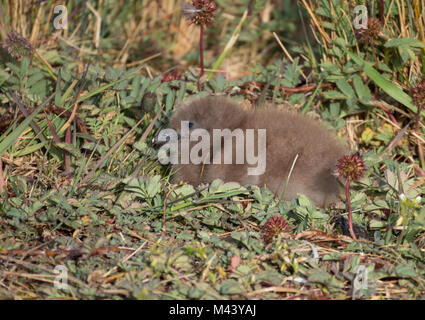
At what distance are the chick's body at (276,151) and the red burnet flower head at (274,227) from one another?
439mm

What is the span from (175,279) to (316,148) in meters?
1.22

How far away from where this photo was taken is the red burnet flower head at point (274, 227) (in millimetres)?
2686

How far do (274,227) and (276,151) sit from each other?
0.59 m

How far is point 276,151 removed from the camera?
10.2 ft

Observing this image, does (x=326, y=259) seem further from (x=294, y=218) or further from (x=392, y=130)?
(x=392, y=130)

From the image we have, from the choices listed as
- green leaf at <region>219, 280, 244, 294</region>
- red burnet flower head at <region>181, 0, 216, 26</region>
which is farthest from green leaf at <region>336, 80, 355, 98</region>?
green leaf at <region>219, 280, 244, 294</region>

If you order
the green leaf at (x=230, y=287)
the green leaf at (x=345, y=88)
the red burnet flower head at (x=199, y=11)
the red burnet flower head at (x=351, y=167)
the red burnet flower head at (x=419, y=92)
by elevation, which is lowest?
the green leaf at (x=230, y=287)

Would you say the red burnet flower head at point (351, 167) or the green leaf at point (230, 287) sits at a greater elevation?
the red burnet flower head at point (351, 167)

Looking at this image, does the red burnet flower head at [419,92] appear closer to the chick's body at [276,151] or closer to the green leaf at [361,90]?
the green leaf at [361,90]

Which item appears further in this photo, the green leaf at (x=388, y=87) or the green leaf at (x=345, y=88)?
the green leaf at (x=345, y=88)

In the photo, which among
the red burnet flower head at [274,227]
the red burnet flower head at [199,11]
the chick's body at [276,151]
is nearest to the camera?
the red burnet flower head at [274,227]

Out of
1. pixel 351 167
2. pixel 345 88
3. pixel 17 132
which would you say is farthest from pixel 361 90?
pixel 17 132

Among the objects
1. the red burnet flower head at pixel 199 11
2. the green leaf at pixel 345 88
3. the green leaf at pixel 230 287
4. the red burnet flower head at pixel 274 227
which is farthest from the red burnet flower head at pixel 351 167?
the red burnet flower head at pixel 199 11

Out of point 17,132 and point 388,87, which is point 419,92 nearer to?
point 388,87
